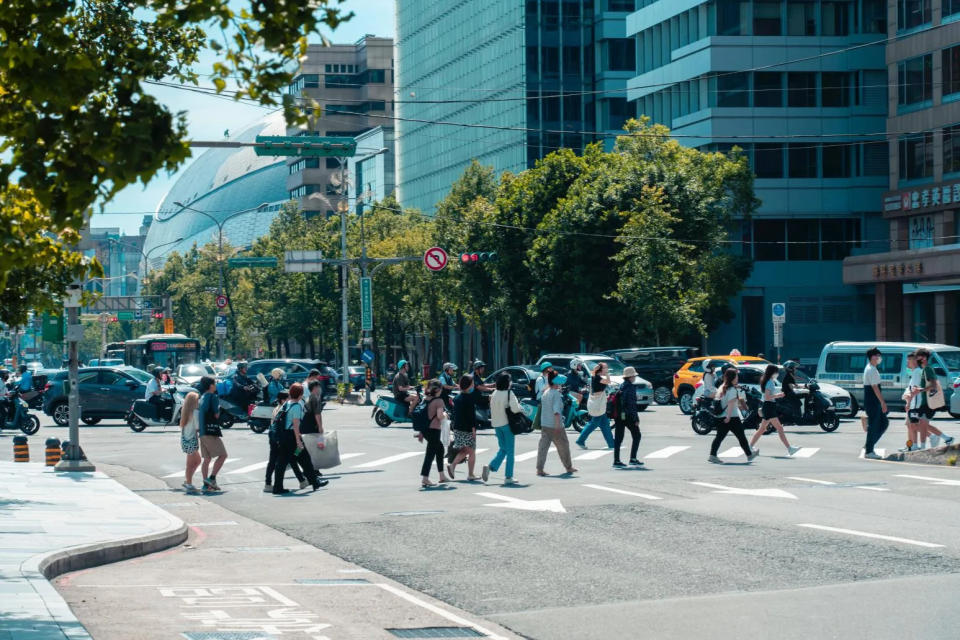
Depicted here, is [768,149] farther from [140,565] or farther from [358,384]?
[140,565]

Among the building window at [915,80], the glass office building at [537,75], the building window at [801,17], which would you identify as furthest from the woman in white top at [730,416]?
the glass office building at [537,75]

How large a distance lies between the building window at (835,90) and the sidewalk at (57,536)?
5241 cm

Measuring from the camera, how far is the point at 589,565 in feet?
41.6

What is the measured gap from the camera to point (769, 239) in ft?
226

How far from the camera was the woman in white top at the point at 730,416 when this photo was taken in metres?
23.4

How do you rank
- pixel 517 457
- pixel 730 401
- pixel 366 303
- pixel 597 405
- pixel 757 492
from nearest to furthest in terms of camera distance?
1. pixel 757 492
2. pixel 730 401
3. pixel 597 405
4. pixel 517 457
5. pixel 366 303

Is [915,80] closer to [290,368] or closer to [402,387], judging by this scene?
[290,368]

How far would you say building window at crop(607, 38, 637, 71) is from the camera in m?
95.1

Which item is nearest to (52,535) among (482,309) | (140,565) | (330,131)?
(140,565)

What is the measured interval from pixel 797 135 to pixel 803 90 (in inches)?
90.8

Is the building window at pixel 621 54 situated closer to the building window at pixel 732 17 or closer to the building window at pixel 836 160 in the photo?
the building window at pixel 732 17

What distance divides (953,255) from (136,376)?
32080 mm

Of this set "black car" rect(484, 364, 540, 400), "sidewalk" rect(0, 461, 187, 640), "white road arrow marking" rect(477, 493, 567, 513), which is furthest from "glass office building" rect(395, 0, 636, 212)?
"white road arrow marking" rect(477, 493, 567, 513)

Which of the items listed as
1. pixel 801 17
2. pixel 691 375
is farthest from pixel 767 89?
pixel 691 375
